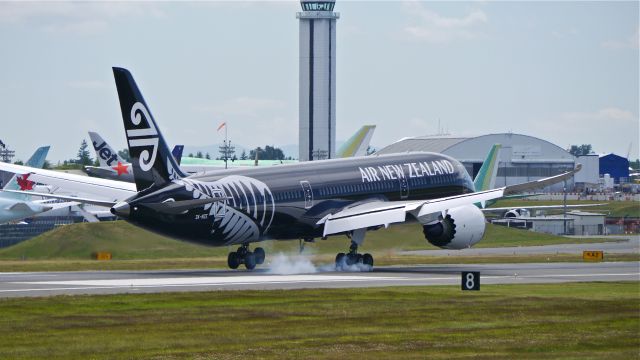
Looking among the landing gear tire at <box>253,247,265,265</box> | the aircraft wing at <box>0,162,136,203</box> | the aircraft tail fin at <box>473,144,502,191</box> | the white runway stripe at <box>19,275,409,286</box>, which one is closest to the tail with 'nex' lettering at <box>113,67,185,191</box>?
the white runway stripe at <box>19,275,409,286</box>

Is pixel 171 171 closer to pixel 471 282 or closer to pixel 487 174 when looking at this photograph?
pixel 471 282

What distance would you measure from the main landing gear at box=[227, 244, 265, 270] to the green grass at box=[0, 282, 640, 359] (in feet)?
47.9

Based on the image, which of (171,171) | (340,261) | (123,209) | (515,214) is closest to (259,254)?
(340,261)

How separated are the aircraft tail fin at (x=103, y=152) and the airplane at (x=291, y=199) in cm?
5046

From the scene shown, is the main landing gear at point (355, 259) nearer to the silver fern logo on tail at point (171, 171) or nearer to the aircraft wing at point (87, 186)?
the aircraft wing at point (87, 186)

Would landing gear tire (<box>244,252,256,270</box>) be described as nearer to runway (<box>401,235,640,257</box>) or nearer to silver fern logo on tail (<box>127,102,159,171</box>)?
silver fern logo on tail (<box>127,102,159,171</box>)

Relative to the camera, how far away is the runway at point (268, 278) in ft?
141

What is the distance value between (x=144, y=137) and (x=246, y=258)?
388 inches

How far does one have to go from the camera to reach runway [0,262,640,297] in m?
42.9

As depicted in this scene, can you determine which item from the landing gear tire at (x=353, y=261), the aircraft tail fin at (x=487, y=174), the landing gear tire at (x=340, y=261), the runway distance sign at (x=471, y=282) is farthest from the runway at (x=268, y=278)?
the aircraft tail fin at (x=487, y=174)

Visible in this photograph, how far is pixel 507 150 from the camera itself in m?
193

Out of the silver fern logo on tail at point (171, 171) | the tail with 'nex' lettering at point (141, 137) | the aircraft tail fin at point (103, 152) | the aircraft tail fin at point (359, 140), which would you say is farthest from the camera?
the aircraft tail fin at point (359, 140)

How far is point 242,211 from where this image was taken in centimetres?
5144

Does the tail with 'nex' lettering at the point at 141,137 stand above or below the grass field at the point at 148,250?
above
